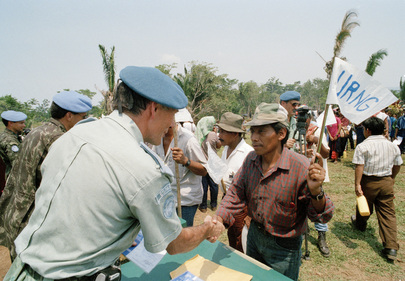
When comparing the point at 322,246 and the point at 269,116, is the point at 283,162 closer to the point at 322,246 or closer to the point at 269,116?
the point at 269,116

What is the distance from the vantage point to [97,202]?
935 millimetres

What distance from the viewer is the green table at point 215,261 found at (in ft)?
5.23

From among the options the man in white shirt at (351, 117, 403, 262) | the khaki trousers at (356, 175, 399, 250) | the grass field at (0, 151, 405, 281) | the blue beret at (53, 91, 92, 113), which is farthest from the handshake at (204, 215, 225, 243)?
the khaki trousers at (356, 175, 399, 250)

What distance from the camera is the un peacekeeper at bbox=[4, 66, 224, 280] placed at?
3.08 ft

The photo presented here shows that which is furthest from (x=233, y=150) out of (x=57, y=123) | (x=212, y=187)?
(x=212, y=187)

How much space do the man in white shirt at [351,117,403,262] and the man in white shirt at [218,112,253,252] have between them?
2.09 m

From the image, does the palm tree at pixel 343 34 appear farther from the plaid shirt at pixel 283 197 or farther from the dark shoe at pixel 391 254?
the dark shoe at pixel 391 254

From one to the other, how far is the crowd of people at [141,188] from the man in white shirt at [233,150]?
0.01 m

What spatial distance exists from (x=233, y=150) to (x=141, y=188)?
7.26 ft

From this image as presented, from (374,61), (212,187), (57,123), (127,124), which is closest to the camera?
(127,124)

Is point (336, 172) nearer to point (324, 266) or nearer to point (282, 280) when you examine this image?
point (324, 266)

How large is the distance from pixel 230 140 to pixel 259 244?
139 centimetres

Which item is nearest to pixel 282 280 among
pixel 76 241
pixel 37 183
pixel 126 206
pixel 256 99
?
pixel 126 206

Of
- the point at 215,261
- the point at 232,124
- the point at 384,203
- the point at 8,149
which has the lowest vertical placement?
the point at 8,149
